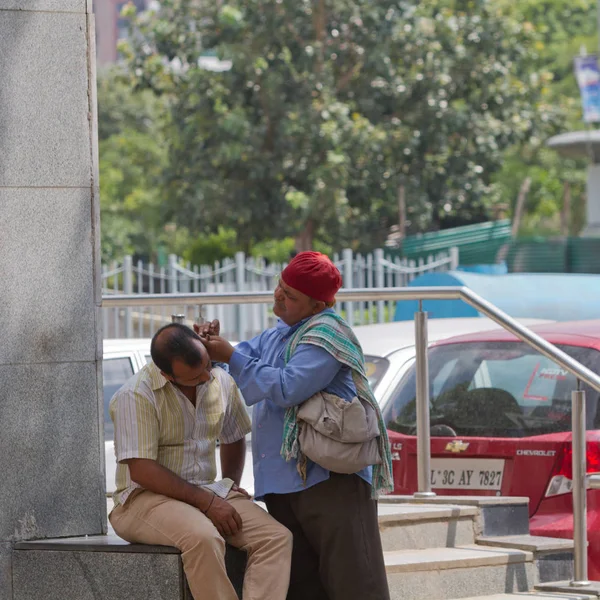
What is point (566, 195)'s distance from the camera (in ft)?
130

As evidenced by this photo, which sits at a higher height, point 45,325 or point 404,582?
point 45,325

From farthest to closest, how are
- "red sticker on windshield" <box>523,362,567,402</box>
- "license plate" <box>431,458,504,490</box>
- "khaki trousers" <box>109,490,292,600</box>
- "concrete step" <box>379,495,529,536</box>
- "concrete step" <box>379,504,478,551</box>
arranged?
"red sticker on windshield" <box>523,362,567,402</box> < "license plate" <box>431,458,504,490</box> < "concrete step" <box>379,495,529,536</box> < "concrete step" <box>379,504,478,551</box> < "khaki trousers" <box>109,490,292,600</box>

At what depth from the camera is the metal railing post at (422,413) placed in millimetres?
6414

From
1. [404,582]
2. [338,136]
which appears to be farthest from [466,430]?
[338,136]

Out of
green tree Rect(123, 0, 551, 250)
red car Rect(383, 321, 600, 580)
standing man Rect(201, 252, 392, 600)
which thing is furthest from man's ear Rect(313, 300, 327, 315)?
green tree Rect(123, 0, 551, 250)

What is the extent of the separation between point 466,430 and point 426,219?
16.1 m

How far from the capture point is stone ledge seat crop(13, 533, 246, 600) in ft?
14.2

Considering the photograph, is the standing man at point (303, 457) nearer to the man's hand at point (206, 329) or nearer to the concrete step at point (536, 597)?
the man's hand at point (206, 329)

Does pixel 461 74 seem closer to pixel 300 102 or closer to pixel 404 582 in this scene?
pixel 300 102

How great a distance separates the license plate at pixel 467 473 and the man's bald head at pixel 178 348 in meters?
2.69

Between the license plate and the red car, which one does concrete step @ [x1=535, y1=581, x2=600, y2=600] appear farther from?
the license plate

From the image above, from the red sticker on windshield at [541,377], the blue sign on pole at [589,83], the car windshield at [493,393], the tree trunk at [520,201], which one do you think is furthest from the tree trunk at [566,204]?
the red sticker on windshield at [541,377]

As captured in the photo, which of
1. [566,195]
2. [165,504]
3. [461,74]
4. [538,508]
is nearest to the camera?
[165,504]

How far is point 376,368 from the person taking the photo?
7.48 m
